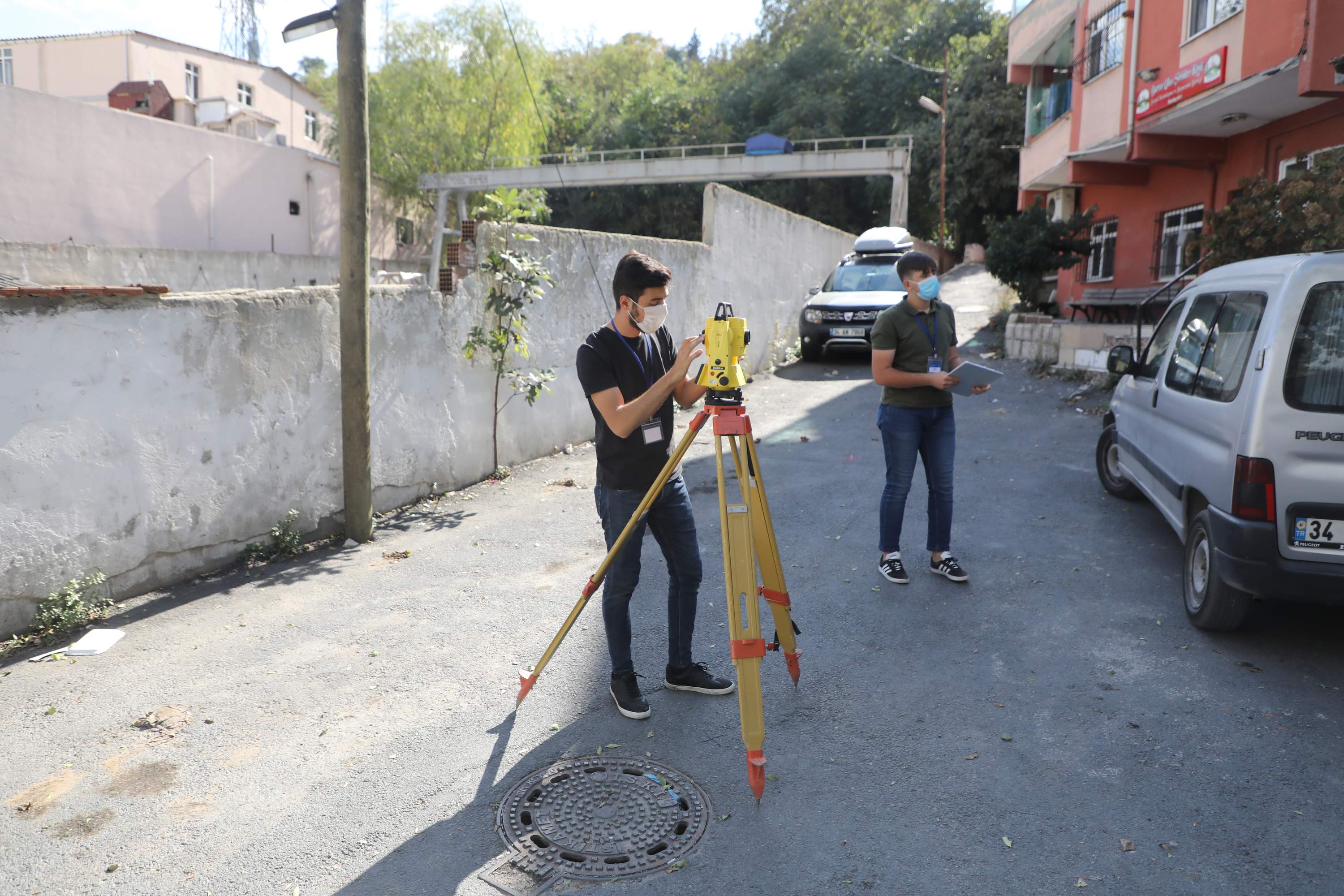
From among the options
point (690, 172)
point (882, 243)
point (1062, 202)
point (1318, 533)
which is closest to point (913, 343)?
point (1318, 533)

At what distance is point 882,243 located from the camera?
1570 centimetres

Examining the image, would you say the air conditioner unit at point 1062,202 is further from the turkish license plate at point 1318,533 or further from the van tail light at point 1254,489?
the turkish license plate at point 1318,533

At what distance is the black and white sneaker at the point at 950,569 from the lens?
5254mm

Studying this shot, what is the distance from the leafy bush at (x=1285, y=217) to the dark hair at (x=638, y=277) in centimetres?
683

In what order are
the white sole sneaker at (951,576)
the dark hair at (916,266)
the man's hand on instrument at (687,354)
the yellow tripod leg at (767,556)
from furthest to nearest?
1. the white sole sneaker at (951,576)
2. the dark hair at (916,266)
3. the yellow tripod leg at (767,556)
4. the man's hand on instrument at (687,354)

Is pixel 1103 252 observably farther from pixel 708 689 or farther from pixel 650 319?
pixel 650 319

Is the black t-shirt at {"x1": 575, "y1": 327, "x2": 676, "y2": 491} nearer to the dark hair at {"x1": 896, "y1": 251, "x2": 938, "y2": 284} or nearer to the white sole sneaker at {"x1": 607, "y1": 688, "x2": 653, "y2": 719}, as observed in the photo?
the white sole sneaker at {"x1": 607, "y1": 688, "x2": 653, "y2": 719}

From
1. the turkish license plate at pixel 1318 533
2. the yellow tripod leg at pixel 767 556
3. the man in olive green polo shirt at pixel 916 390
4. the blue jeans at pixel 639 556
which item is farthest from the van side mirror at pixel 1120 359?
the blue jeans at pixel 639 556

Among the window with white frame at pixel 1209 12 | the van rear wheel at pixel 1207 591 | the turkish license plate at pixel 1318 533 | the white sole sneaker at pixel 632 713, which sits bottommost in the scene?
the white sole sneaker at pixel 632 713

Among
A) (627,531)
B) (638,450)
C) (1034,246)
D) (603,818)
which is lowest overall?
(603,818)

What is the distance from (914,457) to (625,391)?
7.49 feet

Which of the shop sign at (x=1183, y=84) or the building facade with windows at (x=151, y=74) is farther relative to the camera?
the building facade with windows at (x=151, y=74)

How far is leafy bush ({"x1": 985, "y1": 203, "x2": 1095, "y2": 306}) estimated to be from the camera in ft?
48.0

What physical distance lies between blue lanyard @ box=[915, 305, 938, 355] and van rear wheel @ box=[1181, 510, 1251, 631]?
1.58m
